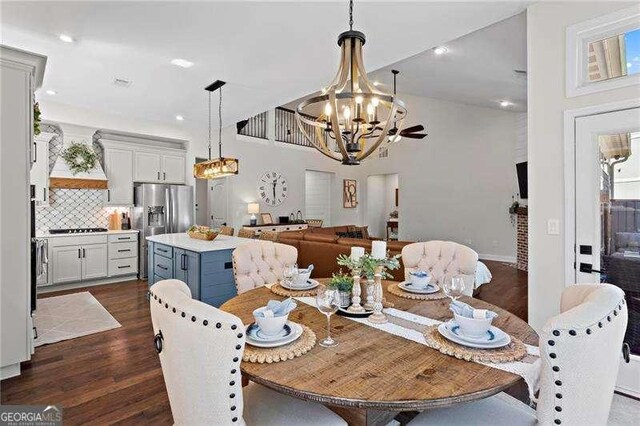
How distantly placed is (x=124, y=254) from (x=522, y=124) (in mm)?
8701

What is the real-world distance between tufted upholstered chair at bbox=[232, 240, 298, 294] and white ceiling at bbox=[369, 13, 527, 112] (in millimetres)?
2966

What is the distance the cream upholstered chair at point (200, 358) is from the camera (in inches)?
38.0

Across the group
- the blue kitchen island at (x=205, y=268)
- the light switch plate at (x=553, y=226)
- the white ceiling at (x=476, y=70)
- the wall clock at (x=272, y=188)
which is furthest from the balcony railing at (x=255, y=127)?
the light switch plate at (x=553, y=226)

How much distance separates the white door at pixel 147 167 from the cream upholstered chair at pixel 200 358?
5774 millimetres

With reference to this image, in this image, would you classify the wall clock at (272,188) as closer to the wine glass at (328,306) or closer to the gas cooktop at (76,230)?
the gas cooktop at (76,230)

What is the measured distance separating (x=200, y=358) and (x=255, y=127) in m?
7.68

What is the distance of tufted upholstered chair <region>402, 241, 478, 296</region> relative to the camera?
86.6 inches

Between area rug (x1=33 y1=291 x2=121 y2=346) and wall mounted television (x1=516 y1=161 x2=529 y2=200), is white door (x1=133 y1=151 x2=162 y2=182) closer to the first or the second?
area rug (x1=33 y1=291 x2=121 y2=346)

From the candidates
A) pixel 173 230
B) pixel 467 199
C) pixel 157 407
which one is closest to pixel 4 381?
pixel 157 407

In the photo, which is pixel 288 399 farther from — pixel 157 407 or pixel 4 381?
pixel 4 381

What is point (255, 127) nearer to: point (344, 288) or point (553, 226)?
point (553, 226)

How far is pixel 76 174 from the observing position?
5.29 m

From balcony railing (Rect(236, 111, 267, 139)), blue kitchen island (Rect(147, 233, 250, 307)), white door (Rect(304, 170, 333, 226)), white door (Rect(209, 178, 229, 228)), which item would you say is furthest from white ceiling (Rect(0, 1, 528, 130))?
white door (Rect(304, 170, 333, 226))

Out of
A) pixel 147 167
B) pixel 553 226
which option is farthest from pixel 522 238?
pixel 147 167
